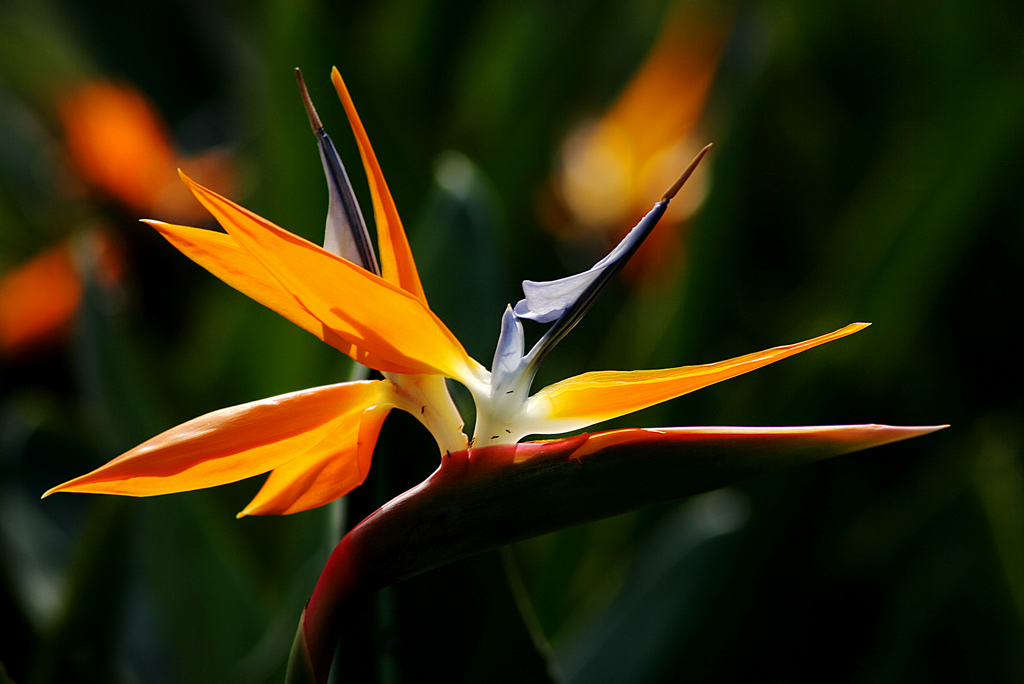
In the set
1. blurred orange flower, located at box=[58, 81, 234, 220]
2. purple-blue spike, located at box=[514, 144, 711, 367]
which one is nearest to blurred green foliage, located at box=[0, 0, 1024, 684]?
blurred orange flower, located at box=[58, 81, 234, 220]

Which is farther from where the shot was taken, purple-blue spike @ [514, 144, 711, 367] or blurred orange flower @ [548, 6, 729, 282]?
blurred orange flower @ [548, 6, 729, 282]

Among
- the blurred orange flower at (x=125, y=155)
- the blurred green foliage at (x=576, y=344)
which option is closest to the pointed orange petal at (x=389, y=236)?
the blurred green foliage at (x=576, y=344)

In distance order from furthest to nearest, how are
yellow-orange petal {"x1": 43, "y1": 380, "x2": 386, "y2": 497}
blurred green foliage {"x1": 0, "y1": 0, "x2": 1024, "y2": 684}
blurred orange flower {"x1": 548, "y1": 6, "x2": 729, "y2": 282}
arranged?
blurred orange flower {"x1": 548, "y1": 6, "x2": 729, "y2": 282} → blurred green foliage {"x1": 0, "y1": 0, "x2": 1024, "y2": 684} → yellow-orange petal {"x1": 43, "y1": 380, "x2": 386, "y2": 497}

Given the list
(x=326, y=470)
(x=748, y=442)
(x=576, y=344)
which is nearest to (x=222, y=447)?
(x=326, y=470)

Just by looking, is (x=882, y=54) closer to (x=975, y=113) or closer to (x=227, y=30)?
(x=975, y=113)

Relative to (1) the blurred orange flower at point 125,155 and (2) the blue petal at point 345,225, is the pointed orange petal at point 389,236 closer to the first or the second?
(2) the blue petal at point 345,225

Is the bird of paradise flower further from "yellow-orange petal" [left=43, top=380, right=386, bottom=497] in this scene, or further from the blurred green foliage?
the blurred green foliage

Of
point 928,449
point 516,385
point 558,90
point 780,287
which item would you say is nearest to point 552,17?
point 558,90
